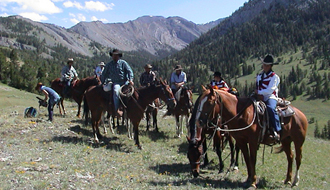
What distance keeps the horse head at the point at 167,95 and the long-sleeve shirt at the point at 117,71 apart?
1.70 m

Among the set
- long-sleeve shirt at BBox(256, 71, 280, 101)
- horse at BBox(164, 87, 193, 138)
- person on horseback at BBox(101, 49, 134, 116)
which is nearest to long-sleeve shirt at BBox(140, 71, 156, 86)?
horse at BBox(164, 87, 193, 138)

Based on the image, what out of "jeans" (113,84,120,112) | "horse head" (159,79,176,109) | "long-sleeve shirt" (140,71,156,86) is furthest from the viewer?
"long-sleeve shirt" (140,71,156,86)

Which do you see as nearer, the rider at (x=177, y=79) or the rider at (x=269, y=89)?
the rider at (x=269, y=89)

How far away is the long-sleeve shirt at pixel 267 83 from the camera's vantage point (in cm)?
810

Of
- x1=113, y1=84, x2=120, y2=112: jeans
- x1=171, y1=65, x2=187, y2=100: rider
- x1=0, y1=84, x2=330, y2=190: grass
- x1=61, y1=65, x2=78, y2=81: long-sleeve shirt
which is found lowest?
x1=0, y1=84, x2=330, y2=190: grass

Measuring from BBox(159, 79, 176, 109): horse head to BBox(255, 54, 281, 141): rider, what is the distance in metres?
3.71

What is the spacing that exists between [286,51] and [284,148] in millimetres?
211979

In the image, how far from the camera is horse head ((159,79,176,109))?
1086cm

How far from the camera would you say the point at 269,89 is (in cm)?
811

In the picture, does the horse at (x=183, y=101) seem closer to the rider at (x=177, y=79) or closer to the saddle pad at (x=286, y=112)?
the rider at (x=177, y=79)

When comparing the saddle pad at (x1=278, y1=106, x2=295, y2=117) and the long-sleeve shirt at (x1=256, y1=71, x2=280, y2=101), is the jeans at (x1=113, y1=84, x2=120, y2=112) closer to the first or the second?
the long-sleeve shirt at (x1=256, y1=71, x2=280, y2=101)

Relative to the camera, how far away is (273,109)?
794cm

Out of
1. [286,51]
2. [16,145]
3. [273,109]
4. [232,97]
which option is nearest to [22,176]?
[16,145]

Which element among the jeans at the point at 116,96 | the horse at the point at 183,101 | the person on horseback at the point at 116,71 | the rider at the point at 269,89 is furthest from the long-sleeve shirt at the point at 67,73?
the rider at the point at 269,89
